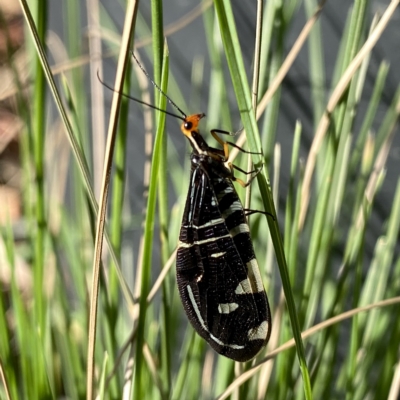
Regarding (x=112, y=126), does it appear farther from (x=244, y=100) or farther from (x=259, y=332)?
(x=259, y=332)

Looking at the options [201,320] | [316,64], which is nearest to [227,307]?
[201,320]

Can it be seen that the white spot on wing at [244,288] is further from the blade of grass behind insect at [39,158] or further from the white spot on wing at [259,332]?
the blade of grass behind insect at [39,158]

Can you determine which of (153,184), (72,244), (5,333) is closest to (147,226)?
(153,184)

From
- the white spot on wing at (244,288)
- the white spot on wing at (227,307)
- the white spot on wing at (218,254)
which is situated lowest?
→ the white spot on wing at (227,307)

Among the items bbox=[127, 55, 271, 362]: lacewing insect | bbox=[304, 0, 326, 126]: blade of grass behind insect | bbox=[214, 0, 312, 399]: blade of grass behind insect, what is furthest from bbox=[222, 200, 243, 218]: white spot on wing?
bbox=[304, 0, 326, 126]: blade of grass behind insect

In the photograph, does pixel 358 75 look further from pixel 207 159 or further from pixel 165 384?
pixel 165 384

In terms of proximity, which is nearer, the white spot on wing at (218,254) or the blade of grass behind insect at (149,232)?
the blade of grass behind insect at (149,232)

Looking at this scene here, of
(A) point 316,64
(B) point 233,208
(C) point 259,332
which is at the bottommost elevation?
(C) point 259,332

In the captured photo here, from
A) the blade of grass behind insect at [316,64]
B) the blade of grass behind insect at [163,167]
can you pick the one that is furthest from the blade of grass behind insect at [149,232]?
the blade of grass behind insect at [316,64]
